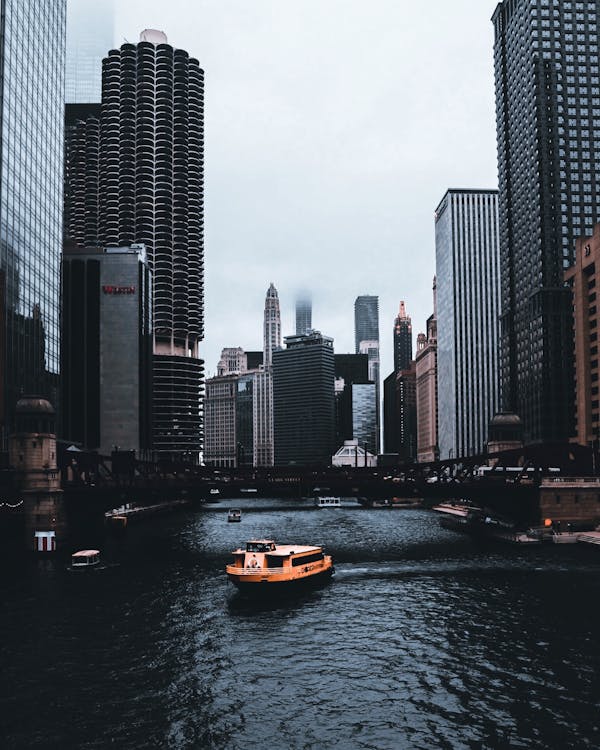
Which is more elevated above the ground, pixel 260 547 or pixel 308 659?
pixel 260 547

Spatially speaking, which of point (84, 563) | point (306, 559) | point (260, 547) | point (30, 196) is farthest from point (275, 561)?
point (30, 196)

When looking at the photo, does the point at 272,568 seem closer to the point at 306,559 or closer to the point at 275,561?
the point at 275,561

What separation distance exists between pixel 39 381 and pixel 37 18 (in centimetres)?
6726

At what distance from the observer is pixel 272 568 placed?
243 feet

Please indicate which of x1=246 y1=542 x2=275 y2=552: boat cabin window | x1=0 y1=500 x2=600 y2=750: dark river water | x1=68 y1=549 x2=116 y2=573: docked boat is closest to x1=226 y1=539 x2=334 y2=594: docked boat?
x1=246 y1=542 x2=275 y2=552: boat cabin window

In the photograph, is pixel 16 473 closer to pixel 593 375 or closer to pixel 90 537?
pixel 90 537

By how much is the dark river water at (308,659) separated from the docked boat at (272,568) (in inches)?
69.5

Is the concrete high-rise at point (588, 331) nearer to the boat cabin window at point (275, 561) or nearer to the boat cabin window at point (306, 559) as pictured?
the boat cabin window at point (306, 559)

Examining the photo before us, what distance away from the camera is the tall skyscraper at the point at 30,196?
12581cm

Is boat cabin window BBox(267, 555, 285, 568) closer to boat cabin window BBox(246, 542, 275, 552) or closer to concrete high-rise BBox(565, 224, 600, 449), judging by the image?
boat cabin window BBox(246, 542, 275, 552)

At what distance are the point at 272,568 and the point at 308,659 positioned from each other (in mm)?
22941

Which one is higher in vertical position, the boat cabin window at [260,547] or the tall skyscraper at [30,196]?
the tall skyscraper at [30,196]

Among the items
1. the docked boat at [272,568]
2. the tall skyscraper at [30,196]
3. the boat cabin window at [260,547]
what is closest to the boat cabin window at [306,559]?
the docked boat at [272,568]

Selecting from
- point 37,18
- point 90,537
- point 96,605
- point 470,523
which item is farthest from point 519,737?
point 37,18
